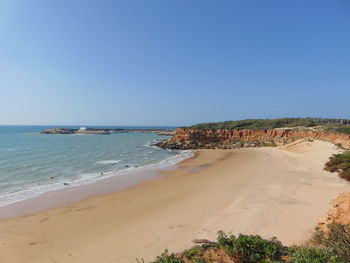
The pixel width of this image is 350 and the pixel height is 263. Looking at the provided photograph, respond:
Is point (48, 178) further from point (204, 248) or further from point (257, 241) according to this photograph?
point (257, 241)

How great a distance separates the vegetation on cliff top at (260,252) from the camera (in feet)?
12.9

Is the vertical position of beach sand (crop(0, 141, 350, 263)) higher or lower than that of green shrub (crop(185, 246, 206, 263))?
lower

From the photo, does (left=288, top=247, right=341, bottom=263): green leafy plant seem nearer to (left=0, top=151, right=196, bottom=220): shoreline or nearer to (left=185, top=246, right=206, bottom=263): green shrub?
(left=185, top=246, right=206, bottom=263): green shrub

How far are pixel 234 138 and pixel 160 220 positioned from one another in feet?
139

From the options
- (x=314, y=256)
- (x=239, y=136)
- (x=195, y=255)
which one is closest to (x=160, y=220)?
(x=195, y=255)

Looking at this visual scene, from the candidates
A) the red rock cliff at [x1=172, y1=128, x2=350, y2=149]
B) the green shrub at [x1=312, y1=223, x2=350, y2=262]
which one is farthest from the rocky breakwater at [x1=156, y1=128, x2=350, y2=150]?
the green shrub at [x1=312, y1=223, x2=350, y2=262]

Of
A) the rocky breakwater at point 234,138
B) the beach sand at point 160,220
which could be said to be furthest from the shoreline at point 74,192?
the rocky breakwater at point 234,138

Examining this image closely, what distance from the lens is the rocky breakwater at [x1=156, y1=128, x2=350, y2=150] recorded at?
40656 millimetres

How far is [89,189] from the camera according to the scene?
A: 14.1m

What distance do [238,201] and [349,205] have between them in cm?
503

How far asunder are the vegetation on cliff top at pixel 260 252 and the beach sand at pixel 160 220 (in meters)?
1.84

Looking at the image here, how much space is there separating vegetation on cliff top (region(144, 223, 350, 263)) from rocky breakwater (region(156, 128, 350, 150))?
36299 mm

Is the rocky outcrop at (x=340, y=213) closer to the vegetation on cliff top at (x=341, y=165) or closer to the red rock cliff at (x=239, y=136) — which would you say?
the vegetation on cliff top at (x=341, y=165)

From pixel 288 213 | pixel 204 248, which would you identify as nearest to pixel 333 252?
pixel 204 248
